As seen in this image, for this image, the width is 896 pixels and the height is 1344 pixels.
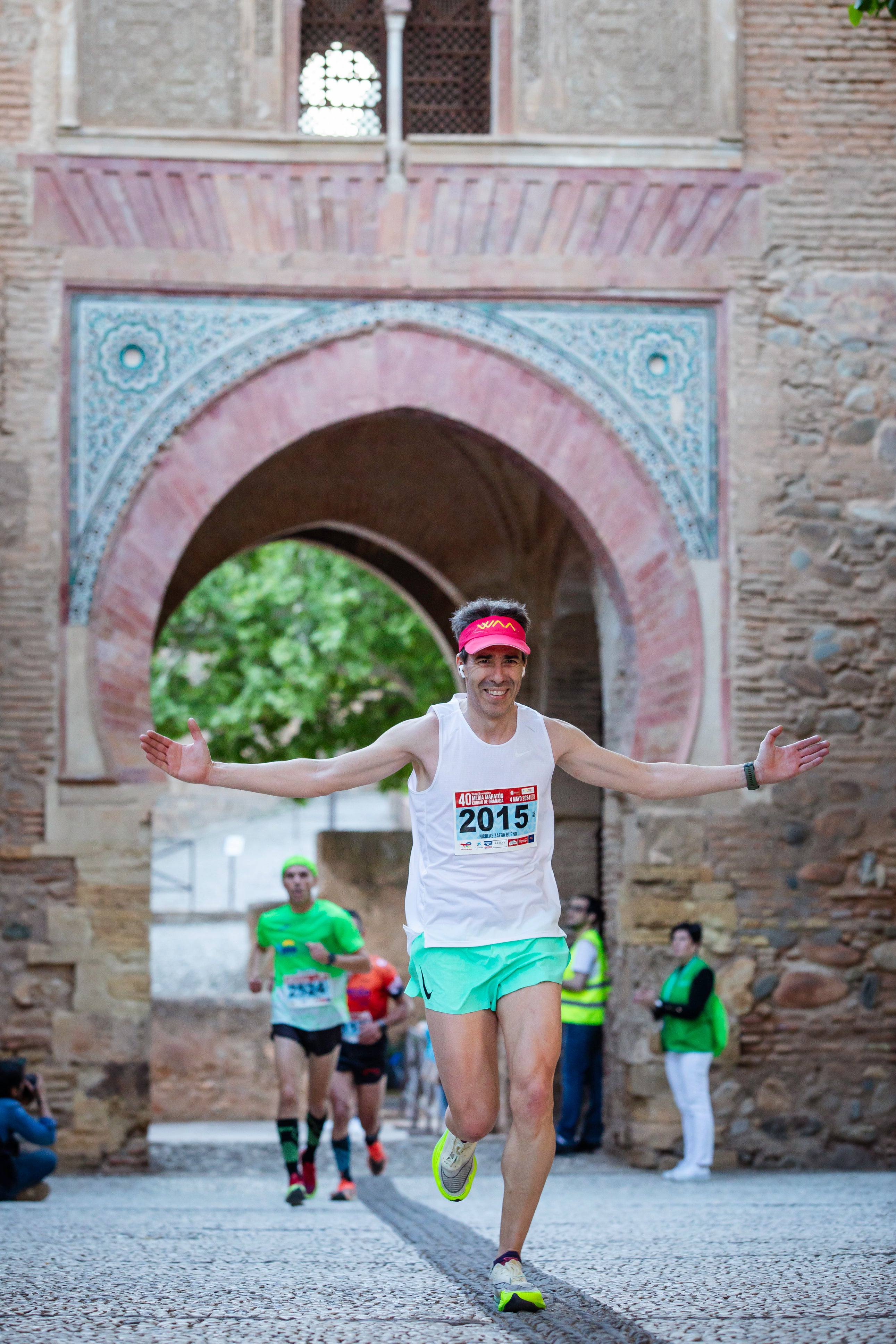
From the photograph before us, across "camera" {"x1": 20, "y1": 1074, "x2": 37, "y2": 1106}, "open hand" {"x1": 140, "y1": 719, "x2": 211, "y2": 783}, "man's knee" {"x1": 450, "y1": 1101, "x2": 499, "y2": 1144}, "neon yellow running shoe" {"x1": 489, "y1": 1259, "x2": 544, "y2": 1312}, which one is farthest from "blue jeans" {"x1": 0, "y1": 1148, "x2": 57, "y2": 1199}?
"neon yellow running shoe" {"x1": 489, "y1": 1259, "x2": 544, "y2": 1312}

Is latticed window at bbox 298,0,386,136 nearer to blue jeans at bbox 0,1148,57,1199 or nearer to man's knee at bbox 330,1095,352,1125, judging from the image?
man's knee at bbox 330,1095,352,1125

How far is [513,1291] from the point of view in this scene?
3531 mm

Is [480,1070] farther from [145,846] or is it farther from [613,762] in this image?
[145,846]

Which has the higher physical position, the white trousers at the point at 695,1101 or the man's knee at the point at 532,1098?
the man's knee at the point at 532,1098

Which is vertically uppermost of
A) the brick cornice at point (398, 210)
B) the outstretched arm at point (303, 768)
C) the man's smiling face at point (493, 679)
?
the brick cornice at point (398, 210)

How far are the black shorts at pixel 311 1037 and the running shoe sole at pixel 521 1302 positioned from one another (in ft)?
13.0

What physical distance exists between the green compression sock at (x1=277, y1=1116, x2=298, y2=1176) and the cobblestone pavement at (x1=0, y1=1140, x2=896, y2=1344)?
190mm

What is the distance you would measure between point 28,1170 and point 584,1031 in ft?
12.9

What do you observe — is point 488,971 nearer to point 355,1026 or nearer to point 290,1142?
point 290,1142

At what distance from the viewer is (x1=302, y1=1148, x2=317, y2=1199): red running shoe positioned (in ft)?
24.7

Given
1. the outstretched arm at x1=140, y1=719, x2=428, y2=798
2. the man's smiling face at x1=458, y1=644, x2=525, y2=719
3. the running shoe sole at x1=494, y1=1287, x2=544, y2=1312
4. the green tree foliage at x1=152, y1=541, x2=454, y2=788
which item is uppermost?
the green tree foliage at x1=152, y1=541, x2=454, y2=788

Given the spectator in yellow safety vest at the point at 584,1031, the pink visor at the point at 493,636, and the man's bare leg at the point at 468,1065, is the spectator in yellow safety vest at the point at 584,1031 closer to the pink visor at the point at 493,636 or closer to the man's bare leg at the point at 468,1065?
the man's bare leg at the point at 468,1065


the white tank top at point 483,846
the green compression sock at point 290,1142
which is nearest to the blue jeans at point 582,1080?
the green compression sock at point 290,1142

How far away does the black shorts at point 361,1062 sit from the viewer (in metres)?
8.48
